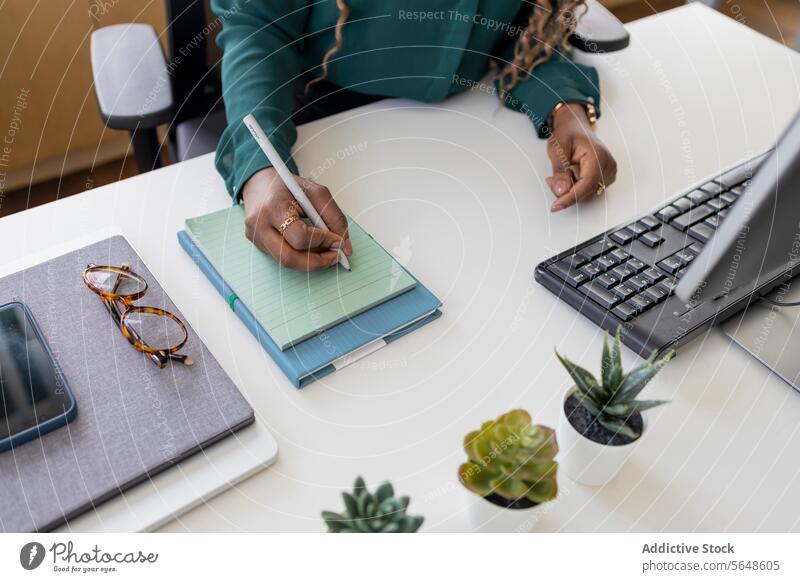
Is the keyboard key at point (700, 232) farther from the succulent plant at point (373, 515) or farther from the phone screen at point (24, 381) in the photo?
the phone screen at point (24, 381)

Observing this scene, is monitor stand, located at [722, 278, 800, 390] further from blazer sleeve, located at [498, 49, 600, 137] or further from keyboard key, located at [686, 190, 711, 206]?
blazer sleeve, located at [498, 49, 600, 137]

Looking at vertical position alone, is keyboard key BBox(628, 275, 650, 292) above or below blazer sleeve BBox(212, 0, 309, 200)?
below

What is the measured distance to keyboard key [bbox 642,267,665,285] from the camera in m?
0.74

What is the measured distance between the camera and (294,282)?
719 mm

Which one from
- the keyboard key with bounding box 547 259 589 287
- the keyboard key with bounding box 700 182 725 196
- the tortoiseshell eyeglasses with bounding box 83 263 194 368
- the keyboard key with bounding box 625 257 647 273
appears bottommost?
the tortoiseshell eyeglasses with bounding box 83 263 194 368

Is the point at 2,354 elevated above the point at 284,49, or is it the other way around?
the point at 284,49

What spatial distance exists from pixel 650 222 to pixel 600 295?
147mm

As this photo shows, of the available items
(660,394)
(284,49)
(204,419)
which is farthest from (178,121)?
(660,394)

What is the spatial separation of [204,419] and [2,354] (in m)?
0.19

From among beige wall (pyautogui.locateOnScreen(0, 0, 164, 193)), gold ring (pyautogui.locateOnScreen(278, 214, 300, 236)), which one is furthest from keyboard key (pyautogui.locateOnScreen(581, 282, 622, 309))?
beige wall (pyautogui.locateOnScreen(0, 0, 164, 193))

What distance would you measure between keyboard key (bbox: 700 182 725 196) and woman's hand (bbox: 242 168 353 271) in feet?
1.51

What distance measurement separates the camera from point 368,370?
67 cm

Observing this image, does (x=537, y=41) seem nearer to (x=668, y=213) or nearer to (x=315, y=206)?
(x=668, y=213)

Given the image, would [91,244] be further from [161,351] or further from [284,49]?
[284,49]
